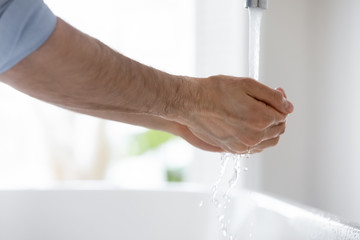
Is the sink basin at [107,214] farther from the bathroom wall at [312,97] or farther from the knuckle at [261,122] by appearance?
the knuckle at [261,122]

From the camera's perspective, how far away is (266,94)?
924mm

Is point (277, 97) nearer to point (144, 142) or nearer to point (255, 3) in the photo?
point (255, 3)

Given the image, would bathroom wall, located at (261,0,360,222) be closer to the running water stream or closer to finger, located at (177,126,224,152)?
the running water stream

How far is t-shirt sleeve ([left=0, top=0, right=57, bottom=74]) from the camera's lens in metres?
0.74

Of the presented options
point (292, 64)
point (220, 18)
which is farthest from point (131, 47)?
point (292, 64)

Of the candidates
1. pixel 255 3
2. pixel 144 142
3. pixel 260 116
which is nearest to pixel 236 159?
pixel 260 116

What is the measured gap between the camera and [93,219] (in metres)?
1.44

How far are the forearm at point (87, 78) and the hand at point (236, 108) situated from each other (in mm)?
50

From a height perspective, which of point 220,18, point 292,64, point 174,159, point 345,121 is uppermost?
point 220,18

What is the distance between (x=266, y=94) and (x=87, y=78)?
296mm

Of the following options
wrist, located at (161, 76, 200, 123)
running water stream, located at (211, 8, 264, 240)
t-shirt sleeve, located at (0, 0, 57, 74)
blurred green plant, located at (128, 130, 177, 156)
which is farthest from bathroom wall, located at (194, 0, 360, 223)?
blurred green plant, located at (128, 130, 177, 156)

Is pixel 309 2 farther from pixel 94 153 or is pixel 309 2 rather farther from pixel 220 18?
pixel 94 153

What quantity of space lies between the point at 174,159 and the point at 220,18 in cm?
198

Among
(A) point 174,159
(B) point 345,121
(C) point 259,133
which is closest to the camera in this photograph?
(C) point 259,133
